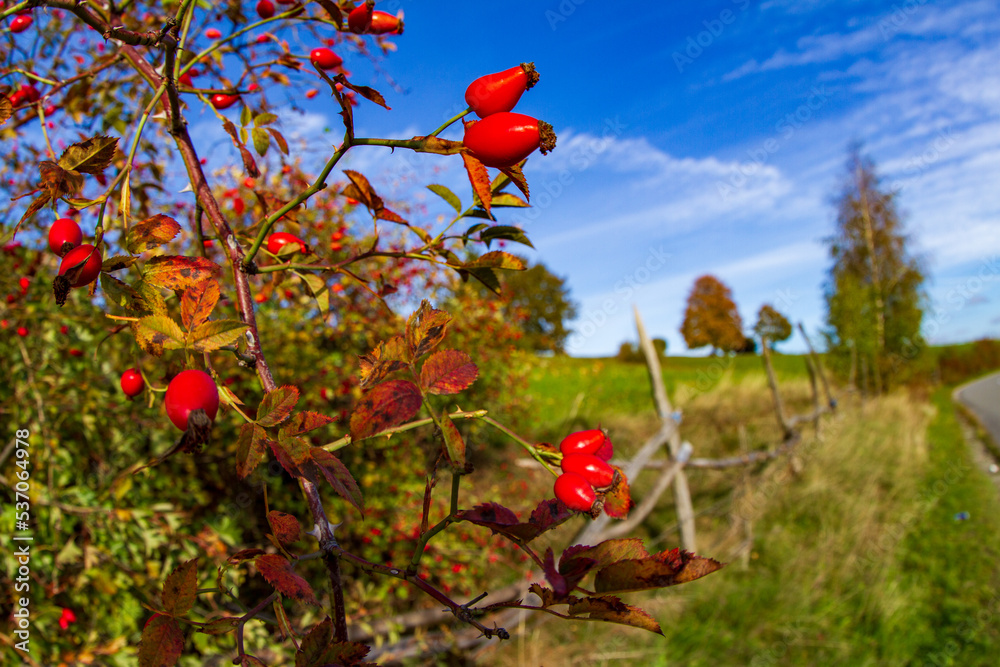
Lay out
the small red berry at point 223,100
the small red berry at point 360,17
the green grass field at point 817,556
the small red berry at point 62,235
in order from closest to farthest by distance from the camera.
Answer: the small red berry at point 62,235
the small red berry at point 360,17
the small red berry at point 223,100
the green grass field at point 817,556

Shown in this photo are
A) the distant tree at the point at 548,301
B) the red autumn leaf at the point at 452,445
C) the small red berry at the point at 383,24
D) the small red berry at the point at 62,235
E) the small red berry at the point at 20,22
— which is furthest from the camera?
the distant tree at the point at 548,301

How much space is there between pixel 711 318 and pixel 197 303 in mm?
36501

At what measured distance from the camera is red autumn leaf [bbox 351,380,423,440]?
0.44m

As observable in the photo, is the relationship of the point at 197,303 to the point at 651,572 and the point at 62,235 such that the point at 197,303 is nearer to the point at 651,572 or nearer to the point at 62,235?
the point at 62,235

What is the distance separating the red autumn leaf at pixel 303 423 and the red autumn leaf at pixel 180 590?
135mm

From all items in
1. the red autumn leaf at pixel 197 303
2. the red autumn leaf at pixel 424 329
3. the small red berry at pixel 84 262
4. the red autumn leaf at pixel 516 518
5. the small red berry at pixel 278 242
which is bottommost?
the red autumn leaf at pixel 516 518

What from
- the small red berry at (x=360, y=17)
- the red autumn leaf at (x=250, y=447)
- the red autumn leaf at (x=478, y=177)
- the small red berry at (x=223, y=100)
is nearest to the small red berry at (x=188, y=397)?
the red autumn leaf at (x=250, y=447)

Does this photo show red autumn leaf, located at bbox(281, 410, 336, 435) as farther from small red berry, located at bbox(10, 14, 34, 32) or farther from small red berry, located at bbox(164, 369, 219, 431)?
small red berry, located at bbox(10, 14, 34, 32)

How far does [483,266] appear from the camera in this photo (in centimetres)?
71

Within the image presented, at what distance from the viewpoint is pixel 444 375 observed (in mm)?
501

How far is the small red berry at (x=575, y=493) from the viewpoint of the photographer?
0.50 metres

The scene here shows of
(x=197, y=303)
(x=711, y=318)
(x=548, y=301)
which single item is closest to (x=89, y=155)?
(x=197, y=303)

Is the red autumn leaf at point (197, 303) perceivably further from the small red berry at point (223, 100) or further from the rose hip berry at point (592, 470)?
the small red berry at point (223, 100)

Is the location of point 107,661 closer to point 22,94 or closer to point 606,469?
point 22,94
